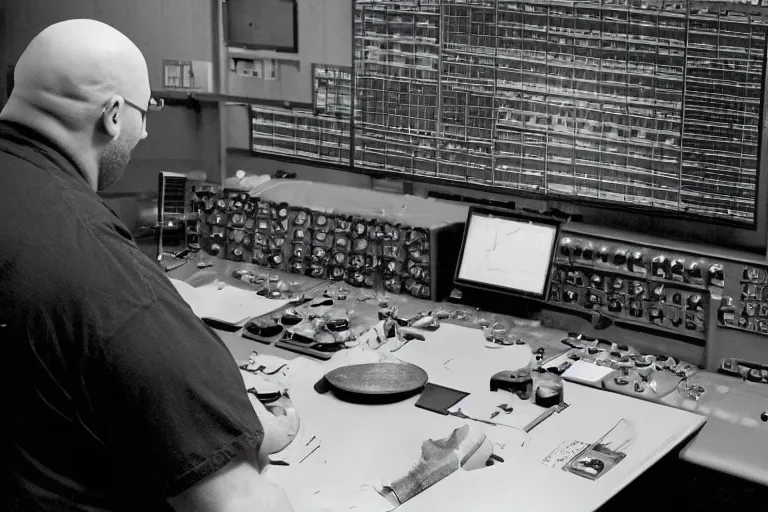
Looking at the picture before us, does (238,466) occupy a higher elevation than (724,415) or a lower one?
higher

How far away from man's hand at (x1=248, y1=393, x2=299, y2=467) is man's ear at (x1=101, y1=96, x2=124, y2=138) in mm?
671

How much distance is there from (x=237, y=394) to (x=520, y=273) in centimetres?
167

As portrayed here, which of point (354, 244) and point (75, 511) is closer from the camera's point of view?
point (75, 511)

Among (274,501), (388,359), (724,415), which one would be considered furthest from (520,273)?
(274,501)

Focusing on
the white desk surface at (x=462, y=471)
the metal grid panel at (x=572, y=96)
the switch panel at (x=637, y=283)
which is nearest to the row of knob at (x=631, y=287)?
the switch panel at (x=637, y=283)

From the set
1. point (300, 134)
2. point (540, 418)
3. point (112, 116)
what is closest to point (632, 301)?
point (540, 418)

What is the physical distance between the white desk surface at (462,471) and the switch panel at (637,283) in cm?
35

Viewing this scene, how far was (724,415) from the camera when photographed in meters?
2.22

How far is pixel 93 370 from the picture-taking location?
117cm

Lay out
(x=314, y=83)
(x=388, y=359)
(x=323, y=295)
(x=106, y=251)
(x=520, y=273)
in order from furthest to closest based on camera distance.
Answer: (x=314, y=83) → (x=323, y=295) → (x=520, y=273) → (x=388, y=359) → (x=106, y=251)

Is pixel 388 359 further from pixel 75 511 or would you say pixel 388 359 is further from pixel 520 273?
pixel 75 511

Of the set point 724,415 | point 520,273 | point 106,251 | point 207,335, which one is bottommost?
point 724,415

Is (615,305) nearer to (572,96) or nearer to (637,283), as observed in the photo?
(637,283)

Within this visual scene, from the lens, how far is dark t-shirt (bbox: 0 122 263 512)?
117 cm
